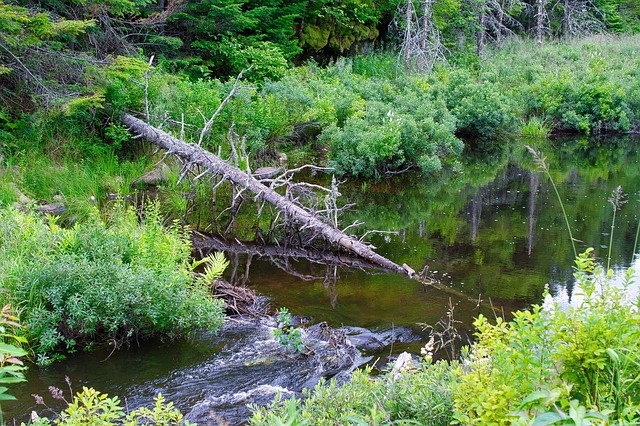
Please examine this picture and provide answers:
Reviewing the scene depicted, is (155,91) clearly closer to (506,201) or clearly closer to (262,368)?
(506,201)

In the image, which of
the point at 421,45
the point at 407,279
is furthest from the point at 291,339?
the point at 421,45

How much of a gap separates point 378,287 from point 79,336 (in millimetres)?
3655

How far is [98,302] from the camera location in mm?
5602

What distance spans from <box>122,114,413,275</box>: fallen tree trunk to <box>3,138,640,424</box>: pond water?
29cm

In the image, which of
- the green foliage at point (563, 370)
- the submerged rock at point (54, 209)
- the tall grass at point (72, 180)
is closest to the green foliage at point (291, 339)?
the green foliage at point (563, 370)

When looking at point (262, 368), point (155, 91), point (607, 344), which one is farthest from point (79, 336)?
point (155, 91)

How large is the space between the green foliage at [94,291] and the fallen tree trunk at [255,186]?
8.55ft

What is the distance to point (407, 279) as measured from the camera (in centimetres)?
801

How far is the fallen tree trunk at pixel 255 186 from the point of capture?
841 centimetres

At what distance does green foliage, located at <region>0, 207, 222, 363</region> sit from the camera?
558 centimetres

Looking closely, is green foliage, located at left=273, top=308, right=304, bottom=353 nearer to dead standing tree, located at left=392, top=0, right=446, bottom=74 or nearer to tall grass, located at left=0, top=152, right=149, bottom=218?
tall grass, located at left=0, top=152, right=149, bottom=218

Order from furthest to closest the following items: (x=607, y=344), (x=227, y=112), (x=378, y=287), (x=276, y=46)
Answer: (x=276, y=46) → (x=227, y=112) → (x=378, y=287) → (x=607, y=344)

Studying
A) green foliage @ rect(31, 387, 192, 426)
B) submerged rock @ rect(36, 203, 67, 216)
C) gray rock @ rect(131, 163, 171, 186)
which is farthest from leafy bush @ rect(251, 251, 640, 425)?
gray rock @ rect(131, 163, 171, 186)

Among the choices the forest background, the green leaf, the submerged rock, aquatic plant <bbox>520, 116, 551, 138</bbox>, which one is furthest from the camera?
aquatic plant <bbox>520, 116, 551, 138</bbox>
